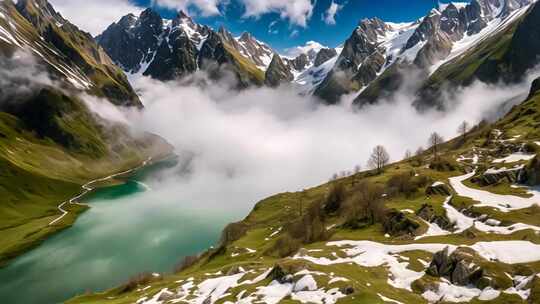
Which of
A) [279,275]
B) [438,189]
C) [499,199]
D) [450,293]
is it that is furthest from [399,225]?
[279,275]

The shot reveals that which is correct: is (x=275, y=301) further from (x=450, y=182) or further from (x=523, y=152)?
(x=523, y=152)

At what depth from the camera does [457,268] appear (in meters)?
61.9

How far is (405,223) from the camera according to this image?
314 feet

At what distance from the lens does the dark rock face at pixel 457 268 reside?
59875 mm

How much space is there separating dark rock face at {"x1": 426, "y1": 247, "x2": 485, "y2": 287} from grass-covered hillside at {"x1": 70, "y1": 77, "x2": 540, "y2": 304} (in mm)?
155

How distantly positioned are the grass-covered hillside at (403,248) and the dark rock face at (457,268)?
16 cm

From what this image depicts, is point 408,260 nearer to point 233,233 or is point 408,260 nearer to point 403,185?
point 403,185

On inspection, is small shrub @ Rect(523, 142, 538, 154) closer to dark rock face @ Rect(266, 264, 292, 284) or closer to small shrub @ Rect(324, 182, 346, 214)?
small shrub @ Rect(324, 182, 346, 214)

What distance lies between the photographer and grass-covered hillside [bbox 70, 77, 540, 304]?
194ft

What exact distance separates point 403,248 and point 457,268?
18636mm

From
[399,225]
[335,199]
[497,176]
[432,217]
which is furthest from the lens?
[335,199]

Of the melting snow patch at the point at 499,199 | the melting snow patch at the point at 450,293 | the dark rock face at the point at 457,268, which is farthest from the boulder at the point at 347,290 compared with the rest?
the melting snow patch at the point at 499,199

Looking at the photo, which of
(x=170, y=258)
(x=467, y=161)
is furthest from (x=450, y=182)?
(x=170, y=258)

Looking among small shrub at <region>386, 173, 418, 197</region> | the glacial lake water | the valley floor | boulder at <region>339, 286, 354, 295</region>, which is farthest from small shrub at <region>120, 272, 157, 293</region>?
small shrub at <region>386, 173, 418, 197</region>
